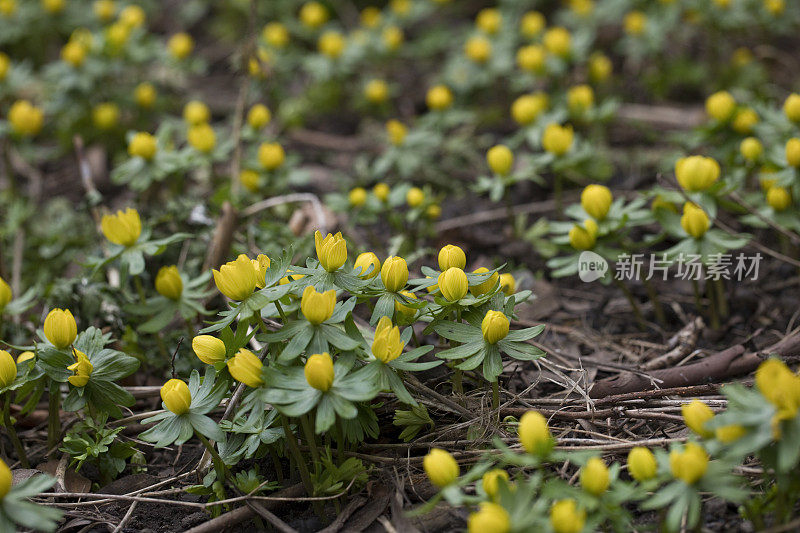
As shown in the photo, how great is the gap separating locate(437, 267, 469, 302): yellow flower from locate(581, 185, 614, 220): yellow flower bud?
67 cm

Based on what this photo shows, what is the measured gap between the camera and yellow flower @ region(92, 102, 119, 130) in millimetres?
3398

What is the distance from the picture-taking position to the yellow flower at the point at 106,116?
11.1 feet

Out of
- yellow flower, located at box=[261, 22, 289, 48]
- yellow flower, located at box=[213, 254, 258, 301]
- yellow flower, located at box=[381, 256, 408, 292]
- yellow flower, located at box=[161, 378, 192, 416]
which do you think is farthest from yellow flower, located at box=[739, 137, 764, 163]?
yellow flower, located at box=[261, 22, 289, 48]

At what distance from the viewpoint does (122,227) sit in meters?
2.12

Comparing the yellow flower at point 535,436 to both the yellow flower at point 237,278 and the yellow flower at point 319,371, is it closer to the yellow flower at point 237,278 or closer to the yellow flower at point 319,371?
the yellow flower at point 319,371

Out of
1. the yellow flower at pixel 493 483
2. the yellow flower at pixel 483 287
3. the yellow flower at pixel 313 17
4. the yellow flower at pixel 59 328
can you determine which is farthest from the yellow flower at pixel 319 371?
the yellow flower at pixel 313 17

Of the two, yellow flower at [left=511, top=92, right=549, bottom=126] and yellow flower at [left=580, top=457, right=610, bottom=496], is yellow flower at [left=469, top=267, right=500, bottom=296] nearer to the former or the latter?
yellow flower at [left=580, top=457, right=610, bottom=496]

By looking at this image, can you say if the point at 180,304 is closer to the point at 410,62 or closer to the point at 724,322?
the point at 724,322

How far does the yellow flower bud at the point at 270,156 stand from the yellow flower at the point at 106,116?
0.93 meters

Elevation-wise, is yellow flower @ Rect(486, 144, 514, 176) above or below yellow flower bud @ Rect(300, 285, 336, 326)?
below

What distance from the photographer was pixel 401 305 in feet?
5.78

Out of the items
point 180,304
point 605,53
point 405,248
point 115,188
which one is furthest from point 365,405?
point 605,53

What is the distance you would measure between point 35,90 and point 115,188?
930 mm

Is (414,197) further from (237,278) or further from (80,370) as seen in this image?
(80,370)
